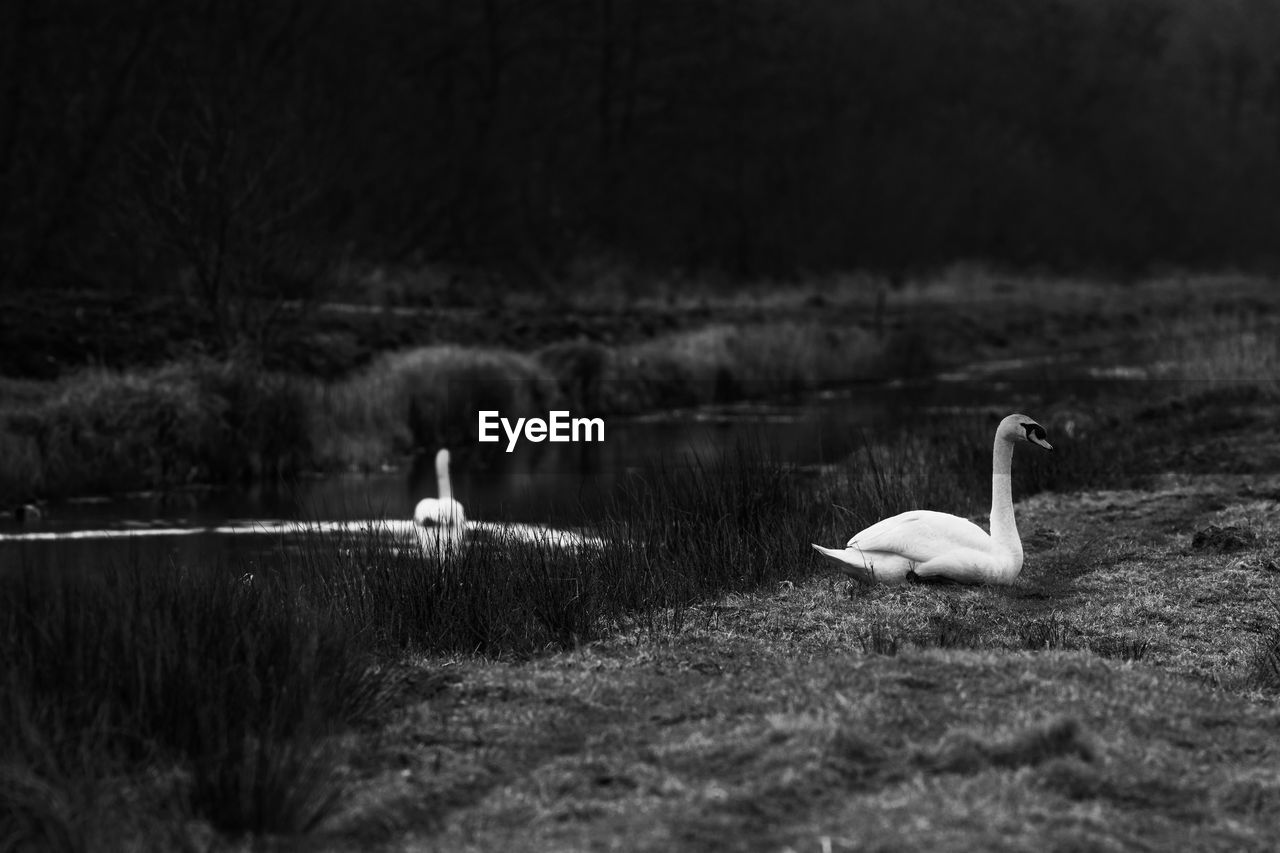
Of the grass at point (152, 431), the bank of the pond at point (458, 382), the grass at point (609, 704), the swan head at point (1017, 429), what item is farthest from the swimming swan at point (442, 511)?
the swan head at point (1017, 429)

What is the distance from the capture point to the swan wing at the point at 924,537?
36.2ft

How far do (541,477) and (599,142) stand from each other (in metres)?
36.9

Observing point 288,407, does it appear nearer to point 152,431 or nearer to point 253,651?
point 152,431

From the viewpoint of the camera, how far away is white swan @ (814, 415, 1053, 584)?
36.2ft

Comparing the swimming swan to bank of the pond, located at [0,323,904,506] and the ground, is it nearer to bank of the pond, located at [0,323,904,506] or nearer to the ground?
bank of the pond, located at [0,323,904,506]

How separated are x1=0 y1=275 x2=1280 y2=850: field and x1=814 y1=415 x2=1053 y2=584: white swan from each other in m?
0.20

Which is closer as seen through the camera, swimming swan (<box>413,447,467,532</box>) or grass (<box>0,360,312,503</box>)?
swimming swan (<box>413,447,467,532</box>)

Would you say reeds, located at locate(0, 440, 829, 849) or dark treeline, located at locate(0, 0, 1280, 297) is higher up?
dark treeline, located at locate(0, 0, 1280, 297)

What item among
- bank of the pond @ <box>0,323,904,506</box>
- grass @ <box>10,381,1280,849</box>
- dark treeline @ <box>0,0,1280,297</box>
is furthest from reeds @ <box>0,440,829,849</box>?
dark treeline @ <box>0,0,1280,297</box>

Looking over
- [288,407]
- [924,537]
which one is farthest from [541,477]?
[924,537]

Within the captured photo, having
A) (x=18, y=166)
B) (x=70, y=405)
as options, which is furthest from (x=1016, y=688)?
(x=18, y=166)

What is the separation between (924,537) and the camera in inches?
436

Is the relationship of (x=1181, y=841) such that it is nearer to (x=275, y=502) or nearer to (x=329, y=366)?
(x=275, y=502)

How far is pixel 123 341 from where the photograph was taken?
2731cm
